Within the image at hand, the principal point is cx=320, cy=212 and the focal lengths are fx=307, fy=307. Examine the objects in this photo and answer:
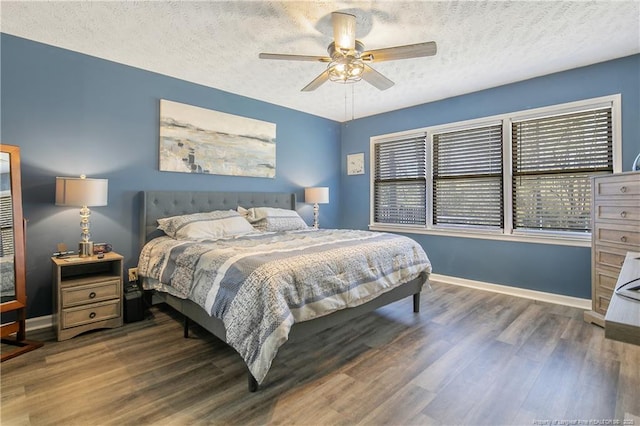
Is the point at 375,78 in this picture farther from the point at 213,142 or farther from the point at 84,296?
the point at 84,296

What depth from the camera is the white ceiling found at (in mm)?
2236

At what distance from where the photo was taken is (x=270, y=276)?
5.99ft

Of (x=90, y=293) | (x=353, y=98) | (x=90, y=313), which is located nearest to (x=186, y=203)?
(x=90, y=293)

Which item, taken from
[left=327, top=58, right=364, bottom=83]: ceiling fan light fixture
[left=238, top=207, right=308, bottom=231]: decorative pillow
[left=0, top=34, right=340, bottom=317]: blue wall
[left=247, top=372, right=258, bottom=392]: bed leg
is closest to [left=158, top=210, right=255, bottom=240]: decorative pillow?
[left=238, top=207, right=308, bottom=231]: decorative pillow

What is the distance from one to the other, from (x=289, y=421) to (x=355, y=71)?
2460mm

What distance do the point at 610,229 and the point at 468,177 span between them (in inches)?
65.3

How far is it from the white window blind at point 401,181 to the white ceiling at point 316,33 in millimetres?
1287

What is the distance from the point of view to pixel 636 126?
2943 millimetres

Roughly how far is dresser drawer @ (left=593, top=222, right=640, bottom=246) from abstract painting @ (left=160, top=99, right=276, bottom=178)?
369 centimetres

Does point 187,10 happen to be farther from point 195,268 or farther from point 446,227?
point 446,227

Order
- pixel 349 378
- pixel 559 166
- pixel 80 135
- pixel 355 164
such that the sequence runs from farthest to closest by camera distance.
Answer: pixel 355 164
pixel 559 166
pixel 80 135
pixel 349 378

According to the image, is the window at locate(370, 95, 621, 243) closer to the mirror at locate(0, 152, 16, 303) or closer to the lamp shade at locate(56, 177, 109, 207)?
the lamp shade at locate(56, 177, 109, 207)

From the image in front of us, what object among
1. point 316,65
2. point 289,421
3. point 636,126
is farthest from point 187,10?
point 636,126

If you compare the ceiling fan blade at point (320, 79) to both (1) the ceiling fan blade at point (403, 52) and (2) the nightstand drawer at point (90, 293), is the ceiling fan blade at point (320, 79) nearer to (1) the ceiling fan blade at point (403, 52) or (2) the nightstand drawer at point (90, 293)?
(1) the ceiling fan blade at point (403, 52)
